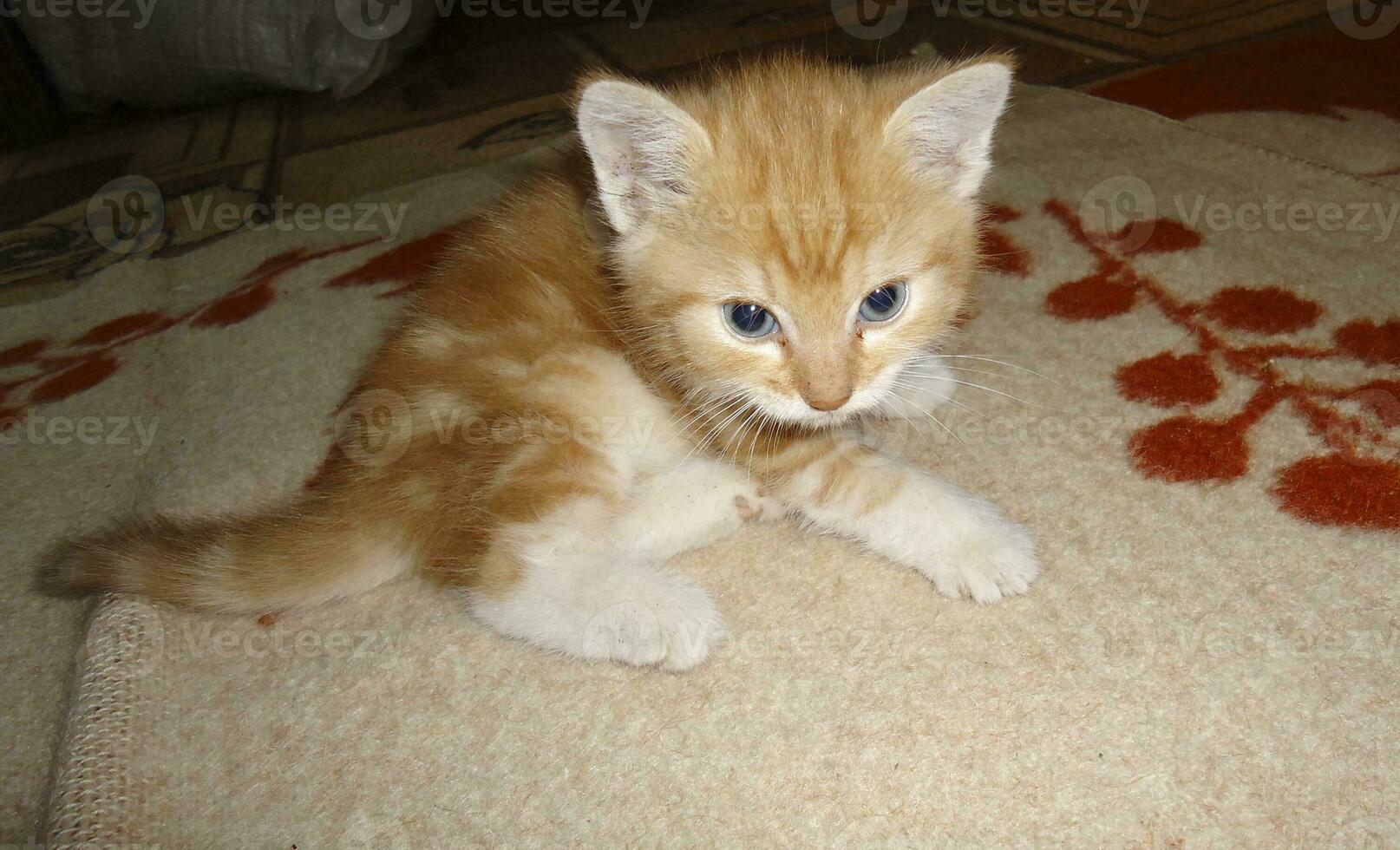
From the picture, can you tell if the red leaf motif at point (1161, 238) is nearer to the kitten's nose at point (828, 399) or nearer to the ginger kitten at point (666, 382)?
the ginger kitten at point (666, 382)

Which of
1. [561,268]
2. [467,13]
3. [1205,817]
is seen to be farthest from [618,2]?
[1205,817]

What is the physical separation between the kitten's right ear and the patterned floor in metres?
1.57

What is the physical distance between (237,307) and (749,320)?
4.31ft

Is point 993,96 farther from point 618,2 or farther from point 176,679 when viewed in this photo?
point 618,2

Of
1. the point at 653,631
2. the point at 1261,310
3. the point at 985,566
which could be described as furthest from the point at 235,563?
the point at 1261,310

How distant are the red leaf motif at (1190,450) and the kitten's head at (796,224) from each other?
352 millimetres

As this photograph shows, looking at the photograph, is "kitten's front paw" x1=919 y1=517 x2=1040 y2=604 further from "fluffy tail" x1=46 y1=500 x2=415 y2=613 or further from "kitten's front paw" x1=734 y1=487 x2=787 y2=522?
"fluffy tail" x1=46 y1=500 x2=415 y2=613

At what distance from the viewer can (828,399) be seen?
1002 mm

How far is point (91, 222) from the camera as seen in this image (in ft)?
8.18

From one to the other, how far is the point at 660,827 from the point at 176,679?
→ 648 millimetres

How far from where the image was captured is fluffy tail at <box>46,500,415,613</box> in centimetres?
104

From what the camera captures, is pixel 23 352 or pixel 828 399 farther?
pixel 23 352

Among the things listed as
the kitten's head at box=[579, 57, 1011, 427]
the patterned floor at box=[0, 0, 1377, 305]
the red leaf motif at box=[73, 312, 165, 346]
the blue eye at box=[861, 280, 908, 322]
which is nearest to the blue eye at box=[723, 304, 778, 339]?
the kitten's head at box=[579, 57, 1011, 427]

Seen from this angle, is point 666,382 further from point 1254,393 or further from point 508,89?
point 508,89
